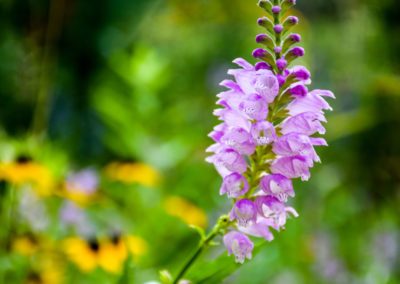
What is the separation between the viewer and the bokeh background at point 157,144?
4.01 feet

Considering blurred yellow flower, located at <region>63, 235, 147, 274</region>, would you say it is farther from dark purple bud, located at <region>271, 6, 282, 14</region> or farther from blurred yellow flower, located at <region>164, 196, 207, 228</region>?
dark purple bud, located at <region>271, 6, 282, 14</region>

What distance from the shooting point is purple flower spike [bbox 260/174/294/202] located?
1.70ft

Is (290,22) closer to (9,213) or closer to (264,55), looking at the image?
(264,55)

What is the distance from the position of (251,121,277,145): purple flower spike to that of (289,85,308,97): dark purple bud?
2.2 inches

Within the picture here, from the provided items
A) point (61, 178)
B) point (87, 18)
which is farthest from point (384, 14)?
point (61, 178)

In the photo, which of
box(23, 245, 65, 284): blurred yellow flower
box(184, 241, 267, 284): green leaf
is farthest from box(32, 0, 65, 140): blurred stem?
box(184, 241, 267, 284): green leaf

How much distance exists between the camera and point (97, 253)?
3.68 feet

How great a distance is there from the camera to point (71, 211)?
1.36m

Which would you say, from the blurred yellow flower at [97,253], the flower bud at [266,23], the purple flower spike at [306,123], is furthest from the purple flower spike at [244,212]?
the blurred yellow flower at [97,253]

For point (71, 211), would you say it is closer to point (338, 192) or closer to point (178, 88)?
point (338, 192)

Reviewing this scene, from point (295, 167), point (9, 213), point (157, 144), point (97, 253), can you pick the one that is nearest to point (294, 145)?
point (295, 167)

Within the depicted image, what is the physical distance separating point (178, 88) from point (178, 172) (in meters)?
1.49

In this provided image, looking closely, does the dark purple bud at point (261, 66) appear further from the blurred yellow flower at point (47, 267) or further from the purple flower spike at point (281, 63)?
the blurred yellow flower at point (47, 267)

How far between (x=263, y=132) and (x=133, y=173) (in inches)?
46.6
